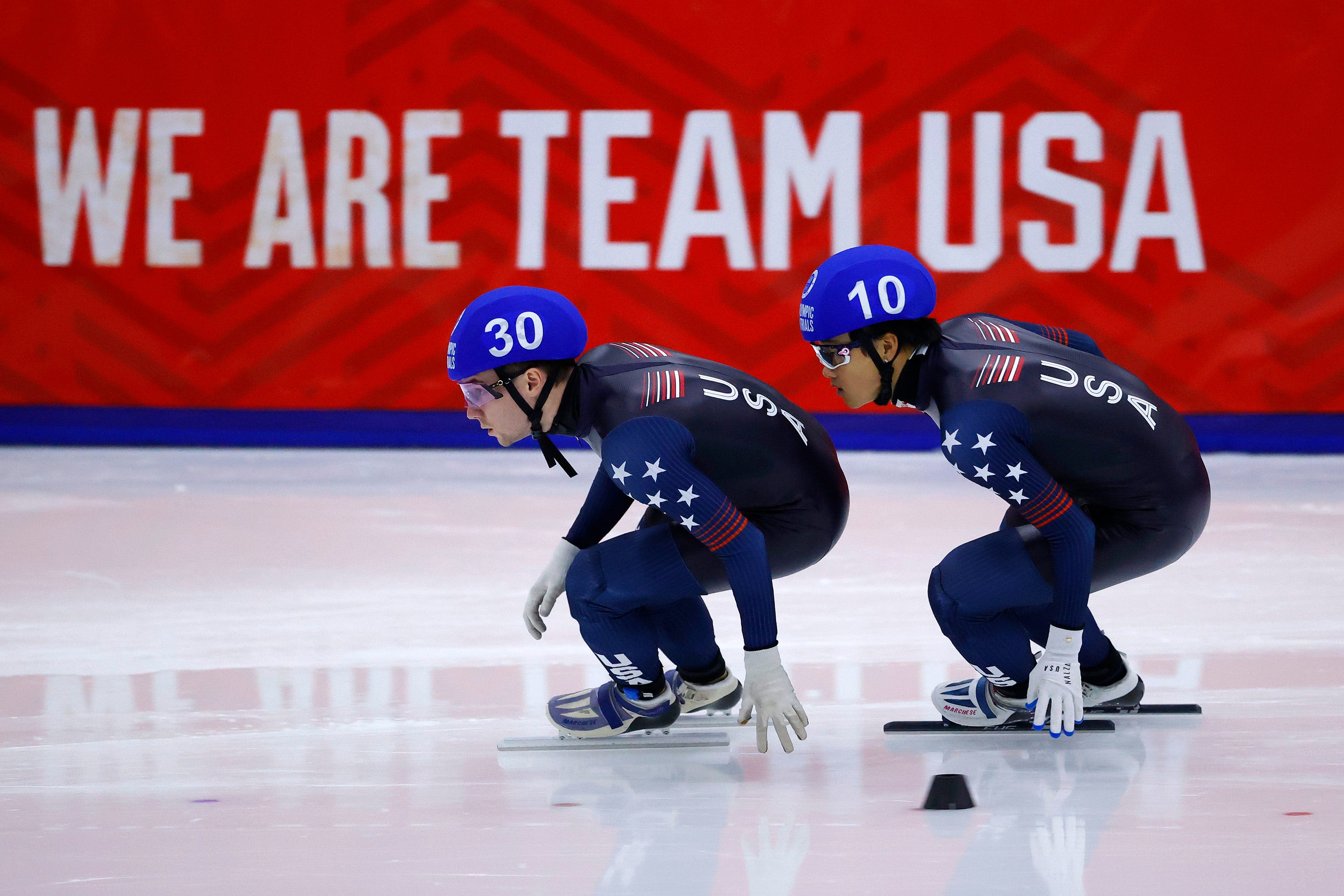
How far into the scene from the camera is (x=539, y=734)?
3295 millimetres

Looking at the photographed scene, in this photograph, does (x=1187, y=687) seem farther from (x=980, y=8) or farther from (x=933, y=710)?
(x=980, y=8)

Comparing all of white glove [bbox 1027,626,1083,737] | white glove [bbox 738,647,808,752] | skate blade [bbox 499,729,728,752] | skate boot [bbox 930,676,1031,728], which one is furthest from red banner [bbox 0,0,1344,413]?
white glove [bbox 738,647,808,752]


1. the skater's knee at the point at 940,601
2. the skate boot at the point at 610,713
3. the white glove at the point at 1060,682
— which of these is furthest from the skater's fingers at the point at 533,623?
the white glove at the point at 1060,682

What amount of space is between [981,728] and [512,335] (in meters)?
1.28

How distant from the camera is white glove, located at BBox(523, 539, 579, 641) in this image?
3.38 metres

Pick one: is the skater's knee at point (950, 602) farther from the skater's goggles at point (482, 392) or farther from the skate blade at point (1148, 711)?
the skater's goggles at point (482, 392)

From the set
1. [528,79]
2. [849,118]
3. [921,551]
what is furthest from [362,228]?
[921,551]

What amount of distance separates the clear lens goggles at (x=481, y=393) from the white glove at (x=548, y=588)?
45 cm

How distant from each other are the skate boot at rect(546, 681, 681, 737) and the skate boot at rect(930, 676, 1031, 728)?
581 mm

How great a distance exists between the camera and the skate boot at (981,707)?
127 inches

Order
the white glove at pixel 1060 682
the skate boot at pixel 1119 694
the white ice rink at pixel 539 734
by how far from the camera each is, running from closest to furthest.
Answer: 1. the white ice rink at pixel 539 734
2. the white glove at pixel 1060 682
3. the skate boot at pixel 1119 694

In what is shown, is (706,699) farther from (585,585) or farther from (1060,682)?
(1060,682)

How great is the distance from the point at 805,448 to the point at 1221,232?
552 centimetres

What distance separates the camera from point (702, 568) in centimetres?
314
